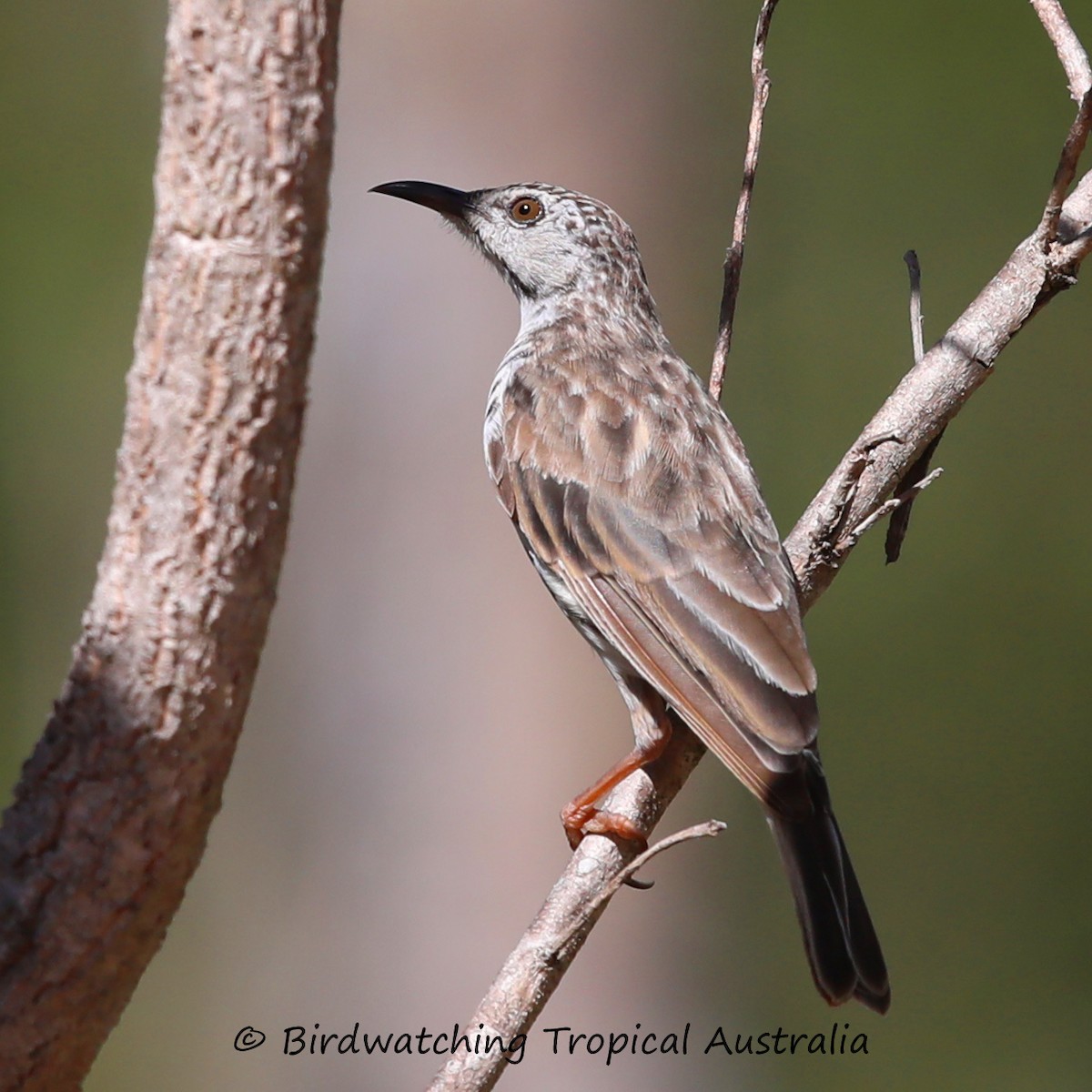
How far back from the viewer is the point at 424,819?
6.97m

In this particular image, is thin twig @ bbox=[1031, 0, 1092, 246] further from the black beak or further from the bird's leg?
the black beak

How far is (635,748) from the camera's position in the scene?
3.87m

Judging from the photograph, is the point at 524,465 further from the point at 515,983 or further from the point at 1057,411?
the point at 1057,411

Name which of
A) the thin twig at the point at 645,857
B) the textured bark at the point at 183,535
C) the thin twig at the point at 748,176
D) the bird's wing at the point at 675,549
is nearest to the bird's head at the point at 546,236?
the bird's wing at the point at 675,549

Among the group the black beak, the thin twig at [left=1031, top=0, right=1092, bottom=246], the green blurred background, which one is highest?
the thin twig at [left=1031, top=0, right=1092, bottom=246]

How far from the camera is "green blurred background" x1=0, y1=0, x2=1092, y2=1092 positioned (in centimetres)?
712

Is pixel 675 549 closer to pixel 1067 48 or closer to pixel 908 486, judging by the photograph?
pixel 908 486

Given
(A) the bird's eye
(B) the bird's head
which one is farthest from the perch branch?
(A) the bird's eye

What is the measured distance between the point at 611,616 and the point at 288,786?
517 centimetres

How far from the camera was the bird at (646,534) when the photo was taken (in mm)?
3418

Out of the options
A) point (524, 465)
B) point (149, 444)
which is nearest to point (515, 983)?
point (149, 444)

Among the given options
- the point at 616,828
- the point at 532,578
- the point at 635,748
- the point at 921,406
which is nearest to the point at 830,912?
the point at 616,828

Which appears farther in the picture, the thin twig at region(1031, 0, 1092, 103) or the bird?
the thin twig at region(1031, 0, 1092, 103)

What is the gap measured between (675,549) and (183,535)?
1.95m
